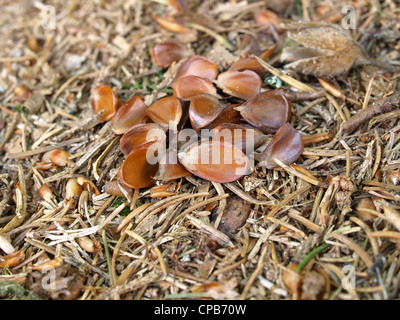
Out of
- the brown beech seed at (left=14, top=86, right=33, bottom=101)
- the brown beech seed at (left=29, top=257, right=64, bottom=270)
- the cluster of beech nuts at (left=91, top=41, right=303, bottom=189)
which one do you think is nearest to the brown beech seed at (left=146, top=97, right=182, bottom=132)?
the cluster of beech nuts at (left=91, top=41, right=303, bottom=189)

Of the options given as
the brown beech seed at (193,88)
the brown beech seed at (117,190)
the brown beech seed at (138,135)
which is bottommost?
the brown beech seed at (117,190)

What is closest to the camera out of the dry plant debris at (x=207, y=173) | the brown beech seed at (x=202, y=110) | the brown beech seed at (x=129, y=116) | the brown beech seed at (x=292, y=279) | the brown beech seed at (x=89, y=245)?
the brown beech seed at (x=292, y=279)

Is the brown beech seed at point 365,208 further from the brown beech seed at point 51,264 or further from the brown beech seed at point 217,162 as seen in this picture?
the brown beech seed at point 51,264

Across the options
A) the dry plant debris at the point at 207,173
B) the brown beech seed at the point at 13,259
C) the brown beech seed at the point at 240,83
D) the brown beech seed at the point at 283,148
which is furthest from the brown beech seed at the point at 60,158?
the brown beech seed at the point at 283,148

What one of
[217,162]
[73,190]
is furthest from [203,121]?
[73,190]

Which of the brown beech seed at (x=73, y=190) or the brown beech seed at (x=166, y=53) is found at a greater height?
the brown beech seed at (x=166, y=53)

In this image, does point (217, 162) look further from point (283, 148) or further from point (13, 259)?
point (13, 259)

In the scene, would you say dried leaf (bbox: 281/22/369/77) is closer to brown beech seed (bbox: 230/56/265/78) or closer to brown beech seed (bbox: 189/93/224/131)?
brown beech seed (bbox: 230/56/265/78)
